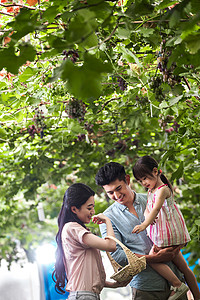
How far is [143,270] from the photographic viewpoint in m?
2.28

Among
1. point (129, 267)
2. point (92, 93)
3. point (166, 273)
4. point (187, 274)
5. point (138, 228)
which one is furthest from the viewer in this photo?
point (187, 274)

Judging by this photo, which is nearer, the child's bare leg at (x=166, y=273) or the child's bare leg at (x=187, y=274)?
the child's bare leg at (x=166, y=273)

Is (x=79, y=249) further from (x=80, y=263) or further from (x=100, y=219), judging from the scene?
(x=100, y=219)

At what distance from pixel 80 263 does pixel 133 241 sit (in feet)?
1.17

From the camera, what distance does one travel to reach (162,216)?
2338 millimetres

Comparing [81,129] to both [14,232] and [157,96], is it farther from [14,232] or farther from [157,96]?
[14,232]

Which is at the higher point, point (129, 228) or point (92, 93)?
point (92, 93)

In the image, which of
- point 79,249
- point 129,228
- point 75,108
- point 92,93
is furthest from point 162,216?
point 92,93

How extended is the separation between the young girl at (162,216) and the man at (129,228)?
0.06m

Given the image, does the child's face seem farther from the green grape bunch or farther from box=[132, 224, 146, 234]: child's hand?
the green grape bunch

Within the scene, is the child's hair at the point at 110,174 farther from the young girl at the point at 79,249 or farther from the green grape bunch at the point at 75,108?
the green grape bunch at the point at 75,108

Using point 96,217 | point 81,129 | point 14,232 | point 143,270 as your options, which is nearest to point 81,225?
point 96,217

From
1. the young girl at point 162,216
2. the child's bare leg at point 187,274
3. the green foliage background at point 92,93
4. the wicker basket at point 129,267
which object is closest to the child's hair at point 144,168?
the young girl at point 162,216

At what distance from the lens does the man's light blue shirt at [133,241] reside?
2.25 metres
